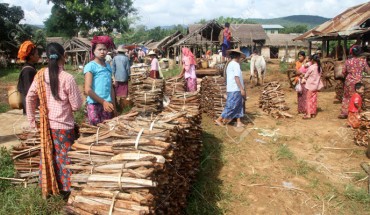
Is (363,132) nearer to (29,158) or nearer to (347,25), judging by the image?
(29,158)

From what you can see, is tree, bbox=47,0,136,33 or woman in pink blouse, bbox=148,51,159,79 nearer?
woman in pink blouse, bbox=148,51,159,79

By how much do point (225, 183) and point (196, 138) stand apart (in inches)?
31.2

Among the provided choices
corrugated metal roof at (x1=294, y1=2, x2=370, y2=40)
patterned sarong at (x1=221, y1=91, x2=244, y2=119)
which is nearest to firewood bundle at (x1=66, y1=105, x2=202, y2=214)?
patterned sarong at (x1=221, y1=91, x2=244, y2=119)

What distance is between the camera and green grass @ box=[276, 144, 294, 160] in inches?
205

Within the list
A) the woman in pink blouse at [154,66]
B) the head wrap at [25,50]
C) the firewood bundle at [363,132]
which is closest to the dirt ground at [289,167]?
the firewood bundle at [363,132]

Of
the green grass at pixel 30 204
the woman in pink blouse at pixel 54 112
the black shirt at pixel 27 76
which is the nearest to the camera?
the woman in pink blouse at pixel 54 112

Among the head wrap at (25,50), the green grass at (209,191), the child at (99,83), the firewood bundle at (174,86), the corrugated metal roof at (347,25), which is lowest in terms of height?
the green grass at (209,191)

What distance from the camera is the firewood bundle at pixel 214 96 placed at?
731 cm

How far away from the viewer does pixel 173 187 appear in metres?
3.06

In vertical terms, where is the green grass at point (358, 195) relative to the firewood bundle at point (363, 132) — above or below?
below

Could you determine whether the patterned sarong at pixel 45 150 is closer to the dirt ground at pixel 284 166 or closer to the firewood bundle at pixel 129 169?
the firewood bundle at pixel 129 169

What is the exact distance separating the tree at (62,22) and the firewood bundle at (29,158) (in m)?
32.2

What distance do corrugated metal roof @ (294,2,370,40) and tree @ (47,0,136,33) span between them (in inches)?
917

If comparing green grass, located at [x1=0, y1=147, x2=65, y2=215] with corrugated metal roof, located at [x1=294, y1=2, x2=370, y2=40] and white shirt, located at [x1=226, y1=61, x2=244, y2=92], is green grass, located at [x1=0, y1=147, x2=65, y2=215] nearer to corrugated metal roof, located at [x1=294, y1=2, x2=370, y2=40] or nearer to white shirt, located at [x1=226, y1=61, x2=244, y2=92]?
white shirt, located at [x1=226, y1=61, x2=244, y2=92]
